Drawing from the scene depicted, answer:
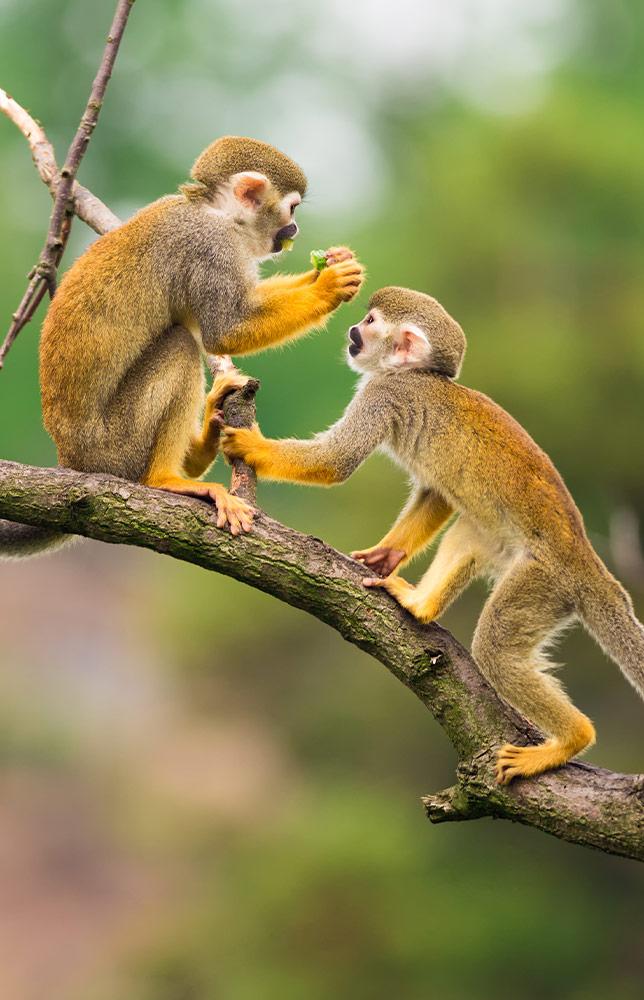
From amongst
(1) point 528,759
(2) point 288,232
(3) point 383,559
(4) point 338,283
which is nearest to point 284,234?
(2) point 288,232

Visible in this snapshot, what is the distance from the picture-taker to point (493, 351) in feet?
32.4

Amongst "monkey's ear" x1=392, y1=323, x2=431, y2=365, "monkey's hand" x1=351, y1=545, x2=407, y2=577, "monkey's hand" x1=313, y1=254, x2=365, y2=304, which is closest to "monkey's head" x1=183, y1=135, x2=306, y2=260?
"monkey's hand" x1=313, y1=254, x2=365, y2=304

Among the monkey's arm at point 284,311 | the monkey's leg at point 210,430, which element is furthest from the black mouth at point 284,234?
the monkey's leg at point 210,430

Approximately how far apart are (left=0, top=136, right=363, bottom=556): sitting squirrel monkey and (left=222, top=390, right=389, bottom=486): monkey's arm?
204 millimetres

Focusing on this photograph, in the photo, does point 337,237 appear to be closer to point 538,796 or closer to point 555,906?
point 555,906

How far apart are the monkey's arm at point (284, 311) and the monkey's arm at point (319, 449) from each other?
0.31 meters

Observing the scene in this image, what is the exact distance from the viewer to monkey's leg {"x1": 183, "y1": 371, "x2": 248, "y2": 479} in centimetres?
452

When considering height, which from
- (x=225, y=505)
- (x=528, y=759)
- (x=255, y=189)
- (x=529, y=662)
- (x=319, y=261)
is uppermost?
(x=255, y=189)

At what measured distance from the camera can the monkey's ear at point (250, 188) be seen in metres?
Answer: 4.58

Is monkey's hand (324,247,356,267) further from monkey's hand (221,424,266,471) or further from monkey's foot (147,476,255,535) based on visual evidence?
monkey's foot (147,476,255,535)

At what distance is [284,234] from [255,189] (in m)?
0.19

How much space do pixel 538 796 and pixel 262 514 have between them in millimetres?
1176

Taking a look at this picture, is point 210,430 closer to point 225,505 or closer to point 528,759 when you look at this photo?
point 225,505

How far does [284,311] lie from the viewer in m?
4.44
